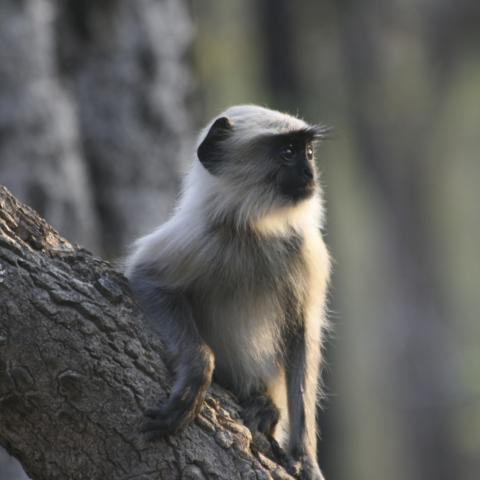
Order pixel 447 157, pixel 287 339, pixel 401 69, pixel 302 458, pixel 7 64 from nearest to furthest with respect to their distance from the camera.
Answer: pixel 302 458
pixel 287 339
pixel 7 64
pixel 401 69
pixel 447 157

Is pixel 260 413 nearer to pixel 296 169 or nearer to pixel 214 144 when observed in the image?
pixel 296 169

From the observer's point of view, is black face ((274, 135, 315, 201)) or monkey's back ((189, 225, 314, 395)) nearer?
monkey's back ((189, 225, 314, 395))

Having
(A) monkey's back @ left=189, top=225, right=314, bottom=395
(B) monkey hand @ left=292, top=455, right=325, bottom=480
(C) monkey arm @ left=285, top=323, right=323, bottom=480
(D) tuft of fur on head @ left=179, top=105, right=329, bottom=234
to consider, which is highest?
(D) tuft of fur on head @ left=179, top=105, right=329, bottom=234

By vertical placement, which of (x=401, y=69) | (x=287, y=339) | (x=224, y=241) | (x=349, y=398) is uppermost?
(x=224, y=241)

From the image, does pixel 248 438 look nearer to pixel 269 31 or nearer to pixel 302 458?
pixel 302 458

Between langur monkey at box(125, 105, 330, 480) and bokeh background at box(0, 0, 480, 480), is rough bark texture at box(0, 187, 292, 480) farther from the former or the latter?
bokeh background at box(0, 0, 480, 480)

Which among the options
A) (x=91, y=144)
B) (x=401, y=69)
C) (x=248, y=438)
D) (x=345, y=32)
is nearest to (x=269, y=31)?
(x=345, y=32)

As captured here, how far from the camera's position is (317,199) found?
5738mm

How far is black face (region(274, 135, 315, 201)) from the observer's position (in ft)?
18.5

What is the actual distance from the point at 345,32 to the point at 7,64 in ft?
40.6

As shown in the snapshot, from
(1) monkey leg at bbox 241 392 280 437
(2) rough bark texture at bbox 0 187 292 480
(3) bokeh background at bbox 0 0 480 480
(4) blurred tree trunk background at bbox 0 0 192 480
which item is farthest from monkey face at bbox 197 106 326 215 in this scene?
(3) bokeh background at bbox 0 0 480 480

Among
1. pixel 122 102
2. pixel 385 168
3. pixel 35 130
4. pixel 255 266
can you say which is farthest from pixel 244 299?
pixel 385 168

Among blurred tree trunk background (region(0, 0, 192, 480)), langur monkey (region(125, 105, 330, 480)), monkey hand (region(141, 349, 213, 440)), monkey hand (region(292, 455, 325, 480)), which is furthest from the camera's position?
blurred tree trunk background (region(0, 0, 192, 480))

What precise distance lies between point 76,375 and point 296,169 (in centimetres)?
172
